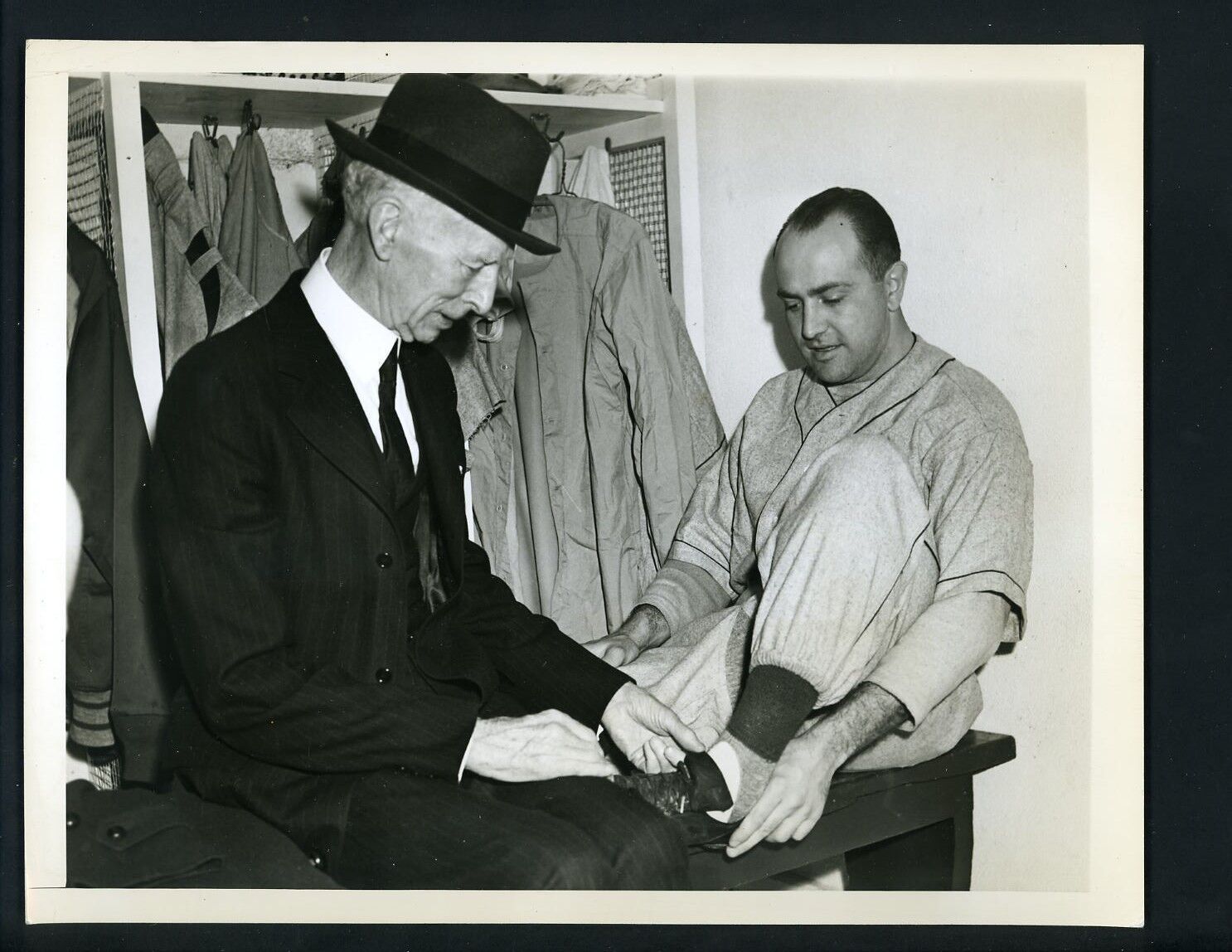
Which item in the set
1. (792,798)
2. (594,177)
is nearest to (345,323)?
(594,177)

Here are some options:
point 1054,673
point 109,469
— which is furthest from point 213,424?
point 1054,673

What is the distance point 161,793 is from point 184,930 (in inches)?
10.5

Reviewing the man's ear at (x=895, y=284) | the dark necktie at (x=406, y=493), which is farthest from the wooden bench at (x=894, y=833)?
the man's ear at (x=895, y=284)

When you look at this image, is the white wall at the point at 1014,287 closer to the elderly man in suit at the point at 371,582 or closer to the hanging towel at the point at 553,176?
the hanging towel at the point at 553,176

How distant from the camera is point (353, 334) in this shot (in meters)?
1.73

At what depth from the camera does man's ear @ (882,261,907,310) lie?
6.16 feet

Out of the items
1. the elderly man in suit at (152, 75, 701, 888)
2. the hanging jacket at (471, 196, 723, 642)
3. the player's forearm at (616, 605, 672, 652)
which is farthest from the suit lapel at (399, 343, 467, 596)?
the player's forearm at (616, 605, 672, 652)

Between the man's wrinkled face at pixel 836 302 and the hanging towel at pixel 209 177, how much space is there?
3.04 feet

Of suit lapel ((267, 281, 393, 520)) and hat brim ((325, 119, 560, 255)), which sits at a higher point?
hat brim ((325, 119, 560, 255))

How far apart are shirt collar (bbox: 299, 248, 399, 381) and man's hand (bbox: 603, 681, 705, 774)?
0.63m

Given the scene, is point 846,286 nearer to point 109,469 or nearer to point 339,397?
point 339,397

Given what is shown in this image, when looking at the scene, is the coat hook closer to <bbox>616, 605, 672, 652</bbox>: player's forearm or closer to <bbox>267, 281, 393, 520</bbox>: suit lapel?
<bbox>267, 281, 393, 520</bbox>: suit lapel

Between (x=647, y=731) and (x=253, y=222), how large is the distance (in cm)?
105

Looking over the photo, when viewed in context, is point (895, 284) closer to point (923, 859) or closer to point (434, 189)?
point (434, 189)
